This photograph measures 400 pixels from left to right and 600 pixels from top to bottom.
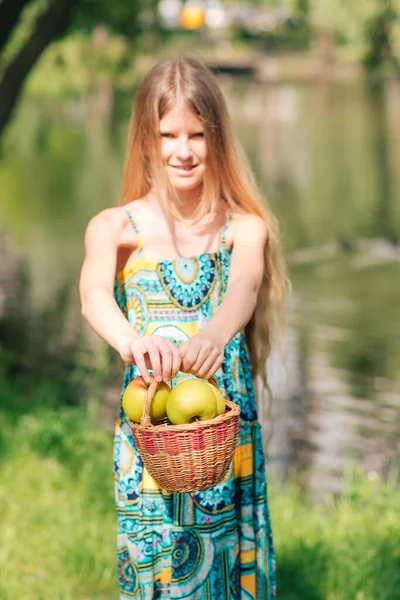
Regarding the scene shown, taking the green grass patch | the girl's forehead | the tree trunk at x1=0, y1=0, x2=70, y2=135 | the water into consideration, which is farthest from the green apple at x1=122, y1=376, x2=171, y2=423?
the tree trunk at x1=0, y1=0, x2=70, y2=135

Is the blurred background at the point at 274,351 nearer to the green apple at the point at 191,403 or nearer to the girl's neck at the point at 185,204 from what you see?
the girl's neck at the point at 185,204

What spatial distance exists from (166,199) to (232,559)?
1.00 metres

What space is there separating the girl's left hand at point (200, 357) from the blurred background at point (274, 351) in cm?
88

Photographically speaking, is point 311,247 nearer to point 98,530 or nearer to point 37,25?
point 37,25

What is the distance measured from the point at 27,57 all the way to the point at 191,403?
531 cm

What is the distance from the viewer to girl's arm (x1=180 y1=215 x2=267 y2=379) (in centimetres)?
232

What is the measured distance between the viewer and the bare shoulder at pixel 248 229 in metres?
2.76

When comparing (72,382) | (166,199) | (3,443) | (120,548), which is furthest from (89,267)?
(72,382)

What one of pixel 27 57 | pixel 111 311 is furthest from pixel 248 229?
pixel 27 57

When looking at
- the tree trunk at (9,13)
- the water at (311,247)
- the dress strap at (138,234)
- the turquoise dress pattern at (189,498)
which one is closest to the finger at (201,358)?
the turquoise dress pattern at (189,498)

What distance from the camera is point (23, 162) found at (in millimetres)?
19328

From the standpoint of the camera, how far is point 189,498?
260 cm

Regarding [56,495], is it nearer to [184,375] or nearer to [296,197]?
[184,375]

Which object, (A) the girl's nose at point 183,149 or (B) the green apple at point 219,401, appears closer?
(B) the green apple at point 219,401
